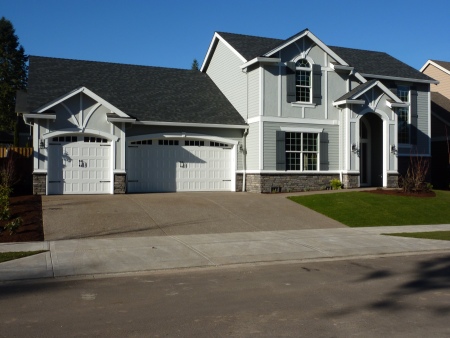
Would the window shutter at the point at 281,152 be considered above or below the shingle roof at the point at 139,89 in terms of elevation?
below

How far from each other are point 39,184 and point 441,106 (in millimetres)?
24122

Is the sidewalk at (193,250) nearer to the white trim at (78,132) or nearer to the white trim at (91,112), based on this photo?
the white trim at (78,132)

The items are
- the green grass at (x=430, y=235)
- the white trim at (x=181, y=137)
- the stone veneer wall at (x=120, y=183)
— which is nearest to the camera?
the green grass at (x=430, y=235)

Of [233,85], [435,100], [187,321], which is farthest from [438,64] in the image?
[187,321]

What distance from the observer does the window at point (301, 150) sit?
937 inches

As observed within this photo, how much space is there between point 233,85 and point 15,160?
10.7m

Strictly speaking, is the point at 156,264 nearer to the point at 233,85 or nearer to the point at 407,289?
the point at 407,289

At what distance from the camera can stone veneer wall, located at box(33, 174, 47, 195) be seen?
20.2 meters

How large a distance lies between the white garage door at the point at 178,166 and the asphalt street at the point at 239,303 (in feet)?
40.7

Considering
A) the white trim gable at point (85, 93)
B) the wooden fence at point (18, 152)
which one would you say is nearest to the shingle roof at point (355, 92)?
the white trim gable at point (85, 93)

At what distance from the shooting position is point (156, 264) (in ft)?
35.4

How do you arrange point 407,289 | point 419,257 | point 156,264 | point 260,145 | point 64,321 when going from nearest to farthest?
point 64,321 < point 407,289 < point 156,264 < point 419,257 < point 260,145

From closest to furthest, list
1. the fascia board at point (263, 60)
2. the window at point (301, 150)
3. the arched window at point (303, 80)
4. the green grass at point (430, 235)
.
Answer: the green grass at point (430, 235), the fascia board at point (263, 60), the window at point (301, 150), the arched window at point (303, 80)

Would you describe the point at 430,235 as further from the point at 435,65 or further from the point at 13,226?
the point at 435,65
